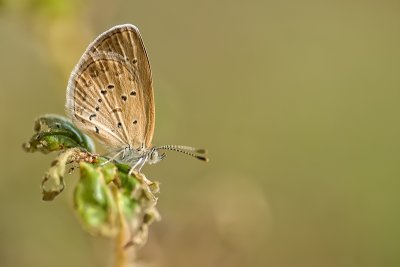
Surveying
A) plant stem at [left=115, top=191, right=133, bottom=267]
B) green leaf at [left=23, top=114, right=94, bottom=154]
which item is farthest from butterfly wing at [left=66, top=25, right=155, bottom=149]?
plant stem at [left=115, top=191, right=133, bottom=267]

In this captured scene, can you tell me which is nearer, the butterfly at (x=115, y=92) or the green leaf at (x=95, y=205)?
the green leaf at (x=95, y=205)

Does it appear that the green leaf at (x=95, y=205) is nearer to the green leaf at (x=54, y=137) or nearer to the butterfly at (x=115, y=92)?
the green leaf at (x=54, y=137)

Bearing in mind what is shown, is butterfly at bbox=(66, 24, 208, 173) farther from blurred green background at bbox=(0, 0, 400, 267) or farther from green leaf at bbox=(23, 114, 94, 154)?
blurred green background at bbox=(0, 0, 400, 267)

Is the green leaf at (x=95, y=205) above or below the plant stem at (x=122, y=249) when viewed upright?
above

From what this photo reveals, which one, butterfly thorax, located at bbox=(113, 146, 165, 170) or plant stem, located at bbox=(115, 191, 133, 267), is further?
butterfly thorax, located at bbox=(113, 146, 165, 170)

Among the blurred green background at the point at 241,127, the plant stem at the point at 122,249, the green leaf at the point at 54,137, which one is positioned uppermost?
the green leaf at the point at 54,137

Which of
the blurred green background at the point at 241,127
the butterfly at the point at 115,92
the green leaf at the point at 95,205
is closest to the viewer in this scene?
the green leaf at the point at 95,205

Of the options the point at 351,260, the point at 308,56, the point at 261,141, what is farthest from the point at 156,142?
the point at 308,56

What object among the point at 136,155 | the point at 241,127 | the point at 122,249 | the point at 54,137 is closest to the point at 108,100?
the point at 136,155

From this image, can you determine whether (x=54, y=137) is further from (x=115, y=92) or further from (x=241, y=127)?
(x=241, y=127)

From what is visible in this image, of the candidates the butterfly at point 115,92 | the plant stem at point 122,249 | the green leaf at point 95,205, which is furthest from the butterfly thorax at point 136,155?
the green leaf at point 95,205
